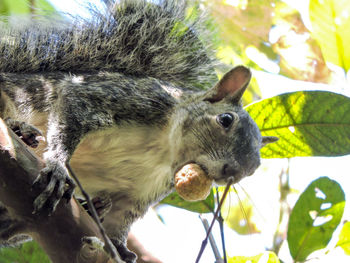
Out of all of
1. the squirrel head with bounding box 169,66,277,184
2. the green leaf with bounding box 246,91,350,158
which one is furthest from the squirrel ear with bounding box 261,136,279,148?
the green leaf with bounding box 246,91,350,158

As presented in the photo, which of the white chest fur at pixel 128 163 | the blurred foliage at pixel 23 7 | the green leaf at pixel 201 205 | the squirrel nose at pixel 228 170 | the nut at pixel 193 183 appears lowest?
the green leaf at pixel 201 205

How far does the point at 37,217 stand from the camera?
143 cm

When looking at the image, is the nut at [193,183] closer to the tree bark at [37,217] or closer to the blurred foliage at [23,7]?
the tree bark at [37,217]

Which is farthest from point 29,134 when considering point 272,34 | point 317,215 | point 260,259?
point 272,34

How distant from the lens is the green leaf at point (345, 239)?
2461mm

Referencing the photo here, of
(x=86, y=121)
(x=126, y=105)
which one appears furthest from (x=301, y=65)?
(x=86, y=121)

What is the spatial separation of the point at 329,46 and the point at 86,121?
149cm

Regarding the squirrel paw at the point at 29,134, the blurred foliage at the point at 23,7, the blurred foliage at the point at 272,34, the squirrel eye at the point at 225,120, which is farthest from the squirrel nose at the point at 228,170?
the blurred foliage at the point at 272,34

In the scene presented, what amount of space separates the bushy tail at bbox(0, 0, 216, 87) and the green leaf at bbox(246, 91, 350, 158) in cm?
58

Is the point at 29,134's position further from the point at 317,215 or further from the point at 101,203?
the point at 317,215

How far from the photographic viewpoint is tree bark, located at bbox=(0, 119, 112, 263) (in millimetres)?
1406

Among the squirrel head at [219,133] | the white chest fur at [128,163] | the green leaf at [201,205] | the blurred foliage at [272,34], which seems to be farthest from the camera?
the blurred foliage at [272,34]

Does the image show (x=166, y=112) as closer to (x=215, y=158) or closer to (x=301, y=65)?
(x=215, y=158)

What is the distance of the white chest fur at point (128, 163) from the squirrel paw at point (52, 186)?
525 mm
